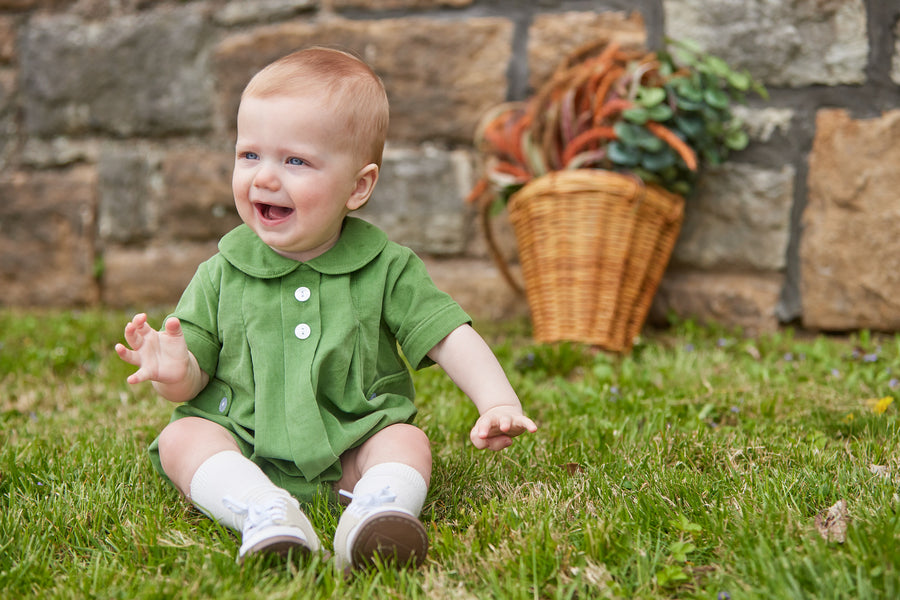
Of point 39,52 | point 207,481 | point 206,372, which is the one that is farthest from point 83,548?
point 39,52

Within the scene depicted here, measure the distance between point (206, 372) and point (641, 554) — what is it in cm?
93

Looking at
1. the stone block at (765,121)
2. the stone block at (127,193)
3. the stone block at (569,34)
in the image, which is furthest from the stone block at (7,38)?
the stone block at (765,121)

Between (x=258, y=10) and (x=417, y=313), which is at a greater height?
(x=258, y=10)

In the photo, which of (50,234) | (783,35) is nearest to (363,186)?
(783,35)

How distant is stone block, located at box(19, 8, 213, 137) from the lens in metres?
3.88

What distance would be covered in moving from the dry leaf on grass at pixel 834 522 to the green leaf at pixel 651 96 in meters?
1.86

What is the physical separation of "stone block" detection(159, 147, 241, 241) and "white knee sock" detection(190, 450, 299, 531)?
2.44 metres

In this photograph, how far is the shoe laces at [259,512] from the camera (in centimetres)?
135

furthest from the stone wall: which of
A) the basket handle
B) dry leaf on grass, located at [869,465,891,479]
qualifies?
dry leaf on grass, located at [869,465,891,479]

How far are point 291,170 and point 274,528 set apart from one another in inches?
26.6

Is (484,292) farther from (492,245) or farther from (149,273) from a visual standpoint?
(149,273)

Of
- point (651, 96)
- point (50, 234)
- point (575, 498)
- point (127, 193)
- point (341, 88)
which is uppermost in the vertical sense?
point (341, 88)

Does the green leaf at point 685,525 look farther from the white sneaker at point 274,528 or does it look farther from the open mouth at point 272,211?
the open mouth at point 272,211

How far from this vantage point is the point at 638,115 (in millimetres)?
2963
